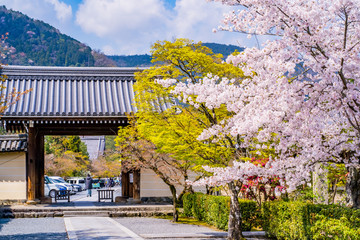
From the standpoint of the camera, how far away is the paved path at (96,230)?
39.3ft

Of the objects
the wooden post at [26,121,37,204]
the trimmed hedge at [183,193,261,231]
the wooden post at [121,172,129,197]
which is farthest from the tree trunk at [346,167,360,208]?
the wooden post at [26,121,37,204]

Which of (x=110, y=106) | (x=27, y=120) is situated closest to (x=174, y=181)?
(x=110, y=106)

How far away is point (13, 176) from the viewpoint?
68.3 feet

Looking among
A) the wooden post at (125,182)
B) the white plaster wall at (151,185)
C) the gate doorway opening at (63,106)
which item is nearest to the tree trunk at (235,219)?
the gate doorway opening at (63,106)

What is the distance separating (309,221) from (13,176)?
15.1 m

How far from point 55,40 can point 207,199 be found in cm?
9143

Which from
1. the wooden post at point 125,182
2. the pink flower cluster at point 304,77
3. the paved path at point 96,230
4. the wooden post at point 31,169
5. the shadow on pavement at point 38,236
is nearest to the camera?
the pink flower cluster at point 304,77

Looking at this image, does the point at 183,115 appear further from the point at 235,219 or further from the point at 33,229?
the point at 33,229

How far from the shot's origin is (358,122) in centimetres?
767

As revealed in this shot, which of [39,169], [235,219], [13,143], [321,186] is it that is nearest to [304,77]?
[235,219]

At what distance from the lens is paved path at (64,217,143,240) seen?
12.0m

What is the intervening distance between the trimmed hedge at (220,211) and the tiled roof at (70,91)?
5.95 m

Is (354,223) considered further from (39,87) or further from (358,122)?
(39,87)

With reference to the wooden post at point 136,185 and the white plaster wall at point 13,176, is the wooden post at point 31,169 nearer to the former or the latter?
the white plaster wall at point 13,176
